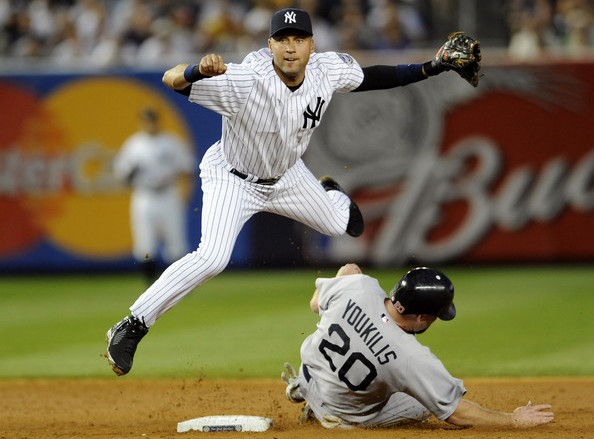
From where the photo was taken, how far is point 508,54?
14008mm

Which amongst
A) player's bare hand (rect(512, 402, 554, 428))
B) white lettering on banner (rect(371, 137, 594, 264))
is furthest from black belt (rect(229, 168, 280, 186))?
white lettering on banner (rect(371, 137, 594, 264))

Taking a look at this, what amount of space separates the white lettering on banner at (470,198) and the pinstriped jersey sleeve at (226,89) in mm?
8009

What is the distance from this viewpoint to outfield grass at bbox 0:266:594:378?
28.3ft

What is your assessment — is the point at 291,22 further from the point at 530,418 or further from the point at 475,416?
the point at 530,418

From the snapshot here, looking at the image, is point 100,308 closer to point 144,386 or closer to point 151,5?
point 144,386

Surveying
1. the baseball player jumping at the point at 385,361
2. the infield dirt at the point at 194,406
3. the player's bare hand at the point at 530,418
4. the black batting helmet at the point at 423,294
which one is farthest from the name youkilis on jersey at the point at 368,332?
the player's bare hand at the point at 530,418

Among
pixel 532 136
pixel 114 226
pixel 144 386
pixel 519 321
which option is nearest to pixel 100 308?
pixel 114 226

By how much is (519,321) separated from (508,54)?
5.12 meters

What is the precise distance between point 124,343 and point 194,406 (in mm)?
1432

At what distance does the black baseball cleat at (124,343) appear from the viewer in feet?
18.5

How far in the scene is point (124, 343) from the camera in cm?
569

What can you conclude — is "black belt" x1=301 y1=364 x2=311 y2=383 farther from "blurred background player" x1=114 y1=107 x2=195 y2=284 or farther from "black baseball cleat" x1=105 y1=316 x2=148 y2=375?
"blurred background player" x1=114 y1=107 x2=195 y2=284

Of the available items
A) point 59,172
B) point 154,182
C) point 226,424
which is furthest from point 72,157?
point 226,424

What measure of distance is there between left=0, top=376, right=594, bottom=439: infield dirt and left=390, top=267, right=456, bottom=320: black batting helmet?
0.72 meters
